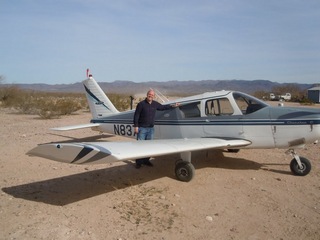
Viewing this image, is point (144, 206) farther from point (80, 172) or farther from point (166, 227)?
point (80, 172)

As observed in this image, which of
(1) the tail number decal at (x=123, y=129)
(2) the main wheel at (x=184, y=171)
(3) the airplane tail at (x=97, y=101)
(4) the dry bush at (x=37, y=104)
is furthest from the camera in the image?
(4) the dry bush at (x=37, y=104)

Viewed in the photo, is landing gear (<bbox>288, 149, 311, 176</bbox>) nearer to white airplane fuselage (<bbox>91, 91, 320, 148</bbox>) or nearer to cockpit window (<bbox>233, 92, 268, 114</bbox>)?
white airplane fuselage (<bbox>91, 91, 320, 148</bbox>)

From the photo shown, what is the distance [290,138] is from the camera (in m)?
6.71

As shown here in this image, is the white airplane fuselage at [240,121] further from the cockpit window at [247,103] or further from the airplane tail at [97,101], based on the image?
the airplane tail at [97,101]

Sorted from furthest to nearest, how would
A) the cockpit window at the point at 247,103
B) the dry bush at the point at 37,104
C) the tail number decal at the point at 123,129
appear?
the dry bush at the point at 37,104 → the tail number decal at the point at 123,129 → the cockpit window at the point at 247,103

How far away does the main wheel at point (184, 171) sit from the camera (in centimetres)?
637

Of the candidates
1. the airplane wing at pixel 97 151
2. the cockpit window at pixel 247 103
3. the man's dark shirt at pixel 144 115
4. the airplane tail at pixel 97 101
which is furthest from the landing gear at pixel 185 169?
the airplane tail at pixel 97 101

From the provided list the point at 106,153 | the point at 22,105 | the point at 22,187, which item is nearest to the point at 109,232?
the point at 106,153

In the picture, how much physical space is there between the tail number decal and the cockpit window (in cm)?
322

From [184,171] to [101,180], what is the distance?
180cm

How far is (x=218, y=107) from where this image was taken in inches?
288

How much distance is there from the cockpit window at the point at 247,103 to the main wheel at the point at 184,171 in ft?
6.33

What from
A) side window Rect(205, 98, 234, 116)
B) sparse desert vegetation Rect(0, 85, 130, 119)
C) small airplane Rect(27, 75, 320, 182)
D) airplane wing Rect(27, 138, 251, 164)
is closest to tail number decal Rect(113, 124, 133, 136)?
small airplane Rect(27, 75, 320, 182)

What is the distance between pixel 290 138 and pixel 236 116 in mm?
1284
